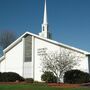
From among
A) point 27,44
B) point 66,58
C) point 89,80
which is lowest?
point 89,80

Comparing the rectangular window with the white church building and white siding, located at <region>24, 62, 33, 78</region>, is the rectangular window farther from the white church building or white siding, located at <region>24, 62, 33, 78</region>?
white siding, located at <region>24, 62, 33, 78</region>

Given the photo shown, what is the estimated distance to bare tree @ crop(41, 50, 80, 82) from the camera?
3212cm

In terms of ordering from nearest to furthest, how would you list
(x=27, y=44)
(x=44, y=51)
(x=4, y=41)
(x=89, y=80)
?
(x=89, y=80) < (x=44, y=51) < (x=27, y=44) < (x=4, y=41)

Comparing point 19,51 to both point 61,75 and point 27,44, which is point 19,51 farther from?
point 61,75

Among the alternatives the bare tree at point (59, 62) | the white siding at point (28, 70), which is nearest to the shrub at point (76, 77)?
the bare tree at point (59, 62)

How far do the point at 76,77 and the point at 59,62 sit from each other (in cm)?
291

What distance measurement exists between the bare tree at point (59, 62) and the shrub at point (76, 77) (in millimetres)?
864

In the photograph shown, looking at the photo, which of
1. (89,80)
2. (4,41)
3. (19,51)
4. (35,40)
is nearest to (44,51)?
(35,40)

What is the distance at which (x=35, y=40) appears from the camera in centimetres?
3922

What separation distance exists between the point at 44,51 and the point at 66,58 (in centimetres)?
480

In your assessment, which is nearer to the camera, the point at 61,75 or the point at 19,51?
the point at 61,75

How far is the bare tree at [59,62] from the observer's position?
3212 cm

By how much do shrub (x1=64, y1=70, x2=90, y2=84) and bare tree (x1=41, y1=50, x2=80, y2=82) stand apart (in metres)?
0.86

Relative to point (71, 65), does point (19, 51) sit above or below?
above
